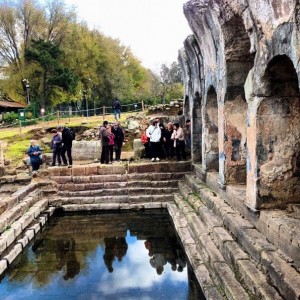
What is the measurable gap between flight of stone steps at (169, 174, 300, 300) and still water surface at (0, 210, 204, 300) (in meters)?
0.37

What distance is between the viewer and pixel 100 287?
597 centimetres

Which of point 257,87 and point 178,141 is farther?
point 178,141

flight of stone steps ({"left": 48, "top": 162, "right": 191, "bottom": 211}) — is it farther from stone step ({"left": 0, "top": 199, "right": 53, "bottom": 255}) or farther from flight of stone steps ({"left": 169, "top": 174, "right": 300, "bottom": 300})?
flight of stone steps ({"left": 169, "top": 174, "right": 300, "bottom": 300})

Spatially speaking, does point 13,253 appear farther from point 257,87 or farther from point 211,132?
point 211,132

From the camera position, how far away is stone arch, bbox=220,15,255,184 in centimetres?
773

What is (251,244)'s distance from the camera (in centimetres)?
543

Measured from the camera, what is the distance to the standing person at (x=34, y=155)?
1222 cm

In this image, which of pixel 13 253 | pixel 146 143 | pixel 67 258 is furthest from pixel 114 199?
pixel 13 253

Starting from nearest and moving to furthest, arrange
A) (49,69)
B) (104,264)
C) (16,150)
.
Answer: (104,264) → (16,150) → (49,69)

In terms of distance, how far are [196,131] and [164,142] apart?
115 cm

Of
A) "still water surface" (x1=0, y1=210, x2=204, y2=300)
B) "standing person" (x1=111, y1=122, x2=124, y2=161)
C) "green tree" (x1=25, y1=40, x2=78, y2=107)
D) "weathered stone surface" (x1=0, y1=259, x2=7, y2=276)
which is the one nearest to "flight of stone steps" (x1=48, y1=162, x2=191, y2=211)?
"still water surface" (x1=0, y1=210, x2=204, y2=300)

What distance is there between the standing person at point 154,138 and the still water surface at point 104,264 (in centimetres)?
329

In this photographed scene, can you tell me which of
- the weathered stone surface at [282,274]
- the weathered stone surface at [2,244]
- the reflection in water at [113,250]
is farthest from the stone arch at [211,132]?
the weathered stone surface at [282,274]

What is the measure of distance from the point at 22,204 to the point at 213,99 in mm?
5494
